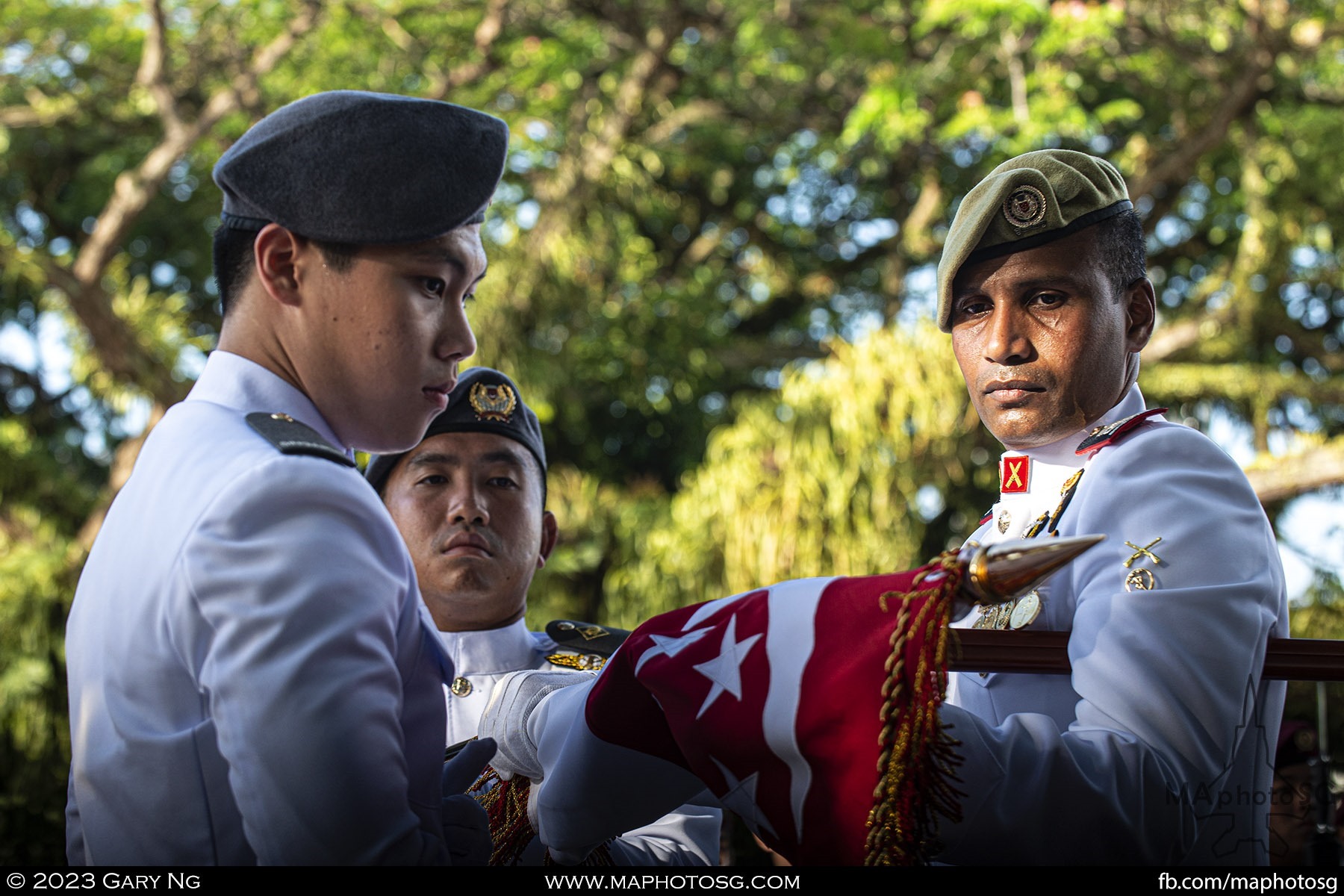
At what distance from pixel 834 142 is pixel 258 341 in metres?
10.2

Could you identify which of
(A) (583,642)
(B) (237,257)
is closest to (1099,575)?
(B) (237,257)

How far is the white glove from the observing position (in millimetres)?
1831

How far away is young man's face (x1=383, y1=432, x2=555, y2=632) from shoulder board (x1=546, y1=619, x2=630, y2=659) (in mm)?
120

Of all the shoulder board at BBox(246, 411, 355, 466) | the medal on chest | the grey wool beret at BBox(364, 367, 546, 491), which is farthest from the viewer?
the grey wool beret at BBox(364, 367, 546, 491)

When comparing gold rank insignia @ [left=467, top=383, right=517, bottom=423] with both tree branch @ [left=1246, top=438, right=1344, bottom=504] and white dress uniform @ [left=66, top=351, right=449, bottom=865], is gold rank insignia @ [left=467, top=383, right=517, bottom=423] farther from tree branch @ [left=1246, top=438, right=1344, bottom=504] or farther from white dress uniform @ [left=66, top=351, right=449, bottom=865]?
tree branch @ [left=1246, top=438, right=1344, bottom=504]

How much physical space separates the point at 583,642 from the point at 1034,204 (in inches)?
62.4

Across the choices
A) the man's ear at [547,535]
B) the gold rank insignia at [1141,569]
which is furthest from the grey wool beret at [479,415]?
the gold rank insignia at [1141,569]

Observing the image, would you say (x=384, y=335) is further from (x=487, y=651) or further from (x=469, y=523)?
(x=487, y=651)

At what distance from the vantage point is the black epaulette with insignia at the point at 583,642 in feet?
9.46

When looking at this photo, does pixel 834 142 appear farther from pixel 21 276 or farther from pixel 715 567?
pixel 21 276

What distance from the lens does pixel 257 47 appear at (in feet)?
30.9

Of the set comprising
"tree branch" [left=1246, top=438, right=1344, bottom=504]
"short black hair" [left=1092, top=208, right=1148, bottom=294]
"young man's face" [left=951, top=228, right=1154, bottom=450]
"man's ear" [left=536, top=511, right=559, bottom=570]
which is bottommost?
"tree branch" [left=1246, top=438, right=1344, bottom=504]

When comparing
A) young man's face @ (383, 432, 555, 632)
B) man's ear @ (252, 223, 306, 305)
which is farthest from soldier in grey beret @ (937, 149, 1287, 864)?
young man's face @ (383, 432, 555, 632)

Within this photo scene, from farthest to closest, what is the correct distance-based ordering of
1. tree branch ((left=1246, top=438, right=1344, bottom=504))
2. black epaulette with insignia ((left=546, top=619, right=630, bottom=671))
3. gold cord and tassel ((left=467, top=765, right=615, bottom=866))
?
tree branch ((left=1246, top=438, right=1344, bottom=504)) → black epaulette with insignia ((left=546, top=619, right=630, bottom=671)) → gold cord and tassel ((left=467, top=765, right=615, bottom=866))
